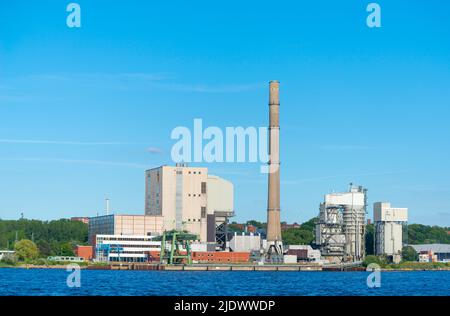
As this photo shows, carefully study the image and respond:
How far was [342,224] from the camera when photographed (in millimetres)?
153625

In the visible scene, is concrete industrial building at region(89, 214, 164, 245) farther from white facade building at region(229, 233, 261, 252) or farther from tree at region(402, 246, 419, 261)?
tree at region(402, 246, 419, 261)

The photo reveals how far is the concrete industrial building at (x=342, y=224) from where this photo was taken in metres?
153

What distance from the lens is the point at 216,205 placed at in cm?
15700

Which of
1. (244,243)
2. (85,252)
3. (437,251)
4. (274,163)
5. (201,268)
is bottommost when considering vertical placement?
(201,268)

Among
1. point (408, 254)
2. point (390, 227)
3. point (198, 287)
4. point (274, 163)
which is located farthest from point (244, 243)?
point (198, 287)

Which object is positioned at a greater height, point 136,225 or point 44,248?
point 136,225

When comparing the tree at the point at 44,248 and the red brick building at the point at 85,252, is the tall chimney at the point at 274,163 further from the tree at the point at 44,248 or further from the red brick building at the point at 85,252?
the tree at the point at 44,248

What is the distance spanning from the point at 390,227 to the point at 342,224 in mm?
10626

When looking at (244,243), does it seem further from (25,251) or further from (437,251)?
(437,251)

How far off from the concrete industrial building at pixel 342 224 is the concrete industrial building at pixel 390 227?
5.05 metres
